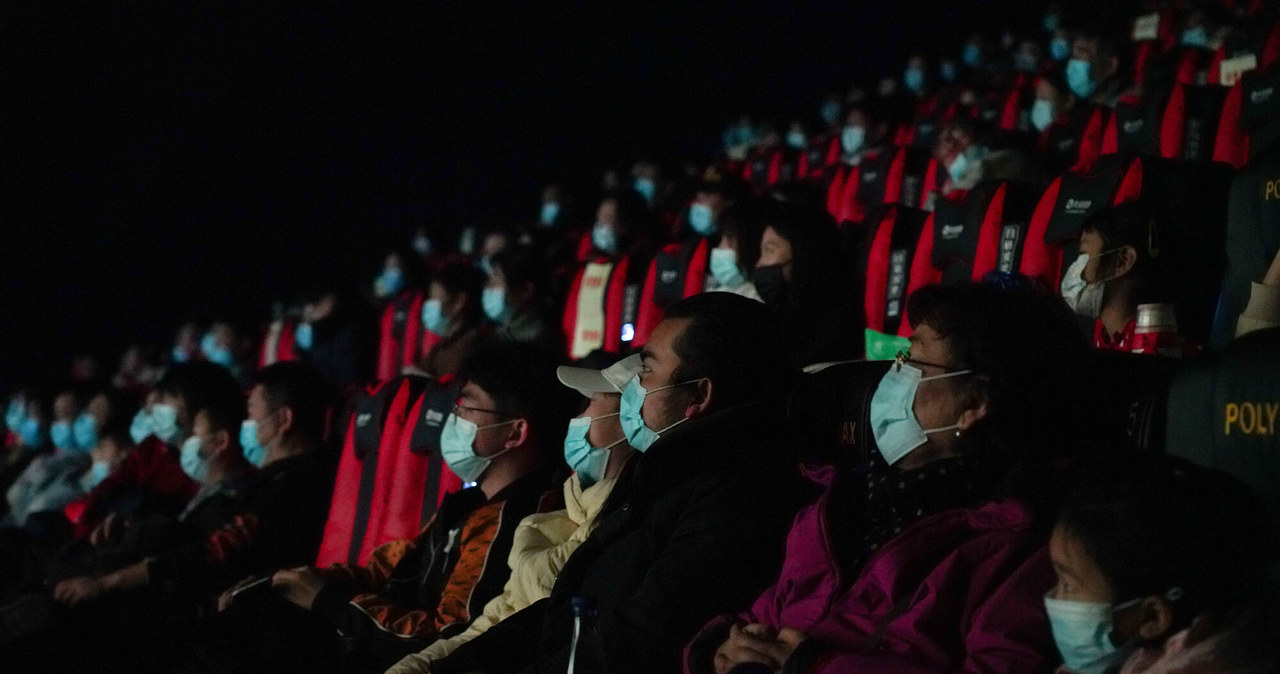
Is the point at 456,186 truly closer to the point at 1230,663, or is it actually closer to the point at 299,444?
the point at 299,444

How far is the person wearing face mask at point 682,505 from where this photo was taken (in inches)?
77.9

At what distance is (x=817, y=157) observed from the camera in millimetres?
7715

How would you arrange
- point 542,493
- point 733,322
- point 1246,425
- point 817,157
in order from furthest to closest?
point 817,157 → point 542,493 → point 733,322 → point 1246,425

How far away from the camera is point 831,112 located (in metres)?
9.71

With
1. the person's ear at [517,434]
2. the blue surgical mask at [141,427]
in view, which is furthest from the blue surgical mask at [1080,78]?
the blue surgical mask at [141,427]

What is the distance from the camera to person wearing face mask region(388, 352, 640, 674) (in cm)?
242

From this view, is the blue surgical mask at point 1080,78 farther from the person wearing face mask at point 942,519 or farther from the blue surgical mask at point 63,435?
the blue surgical mask at point 63,435

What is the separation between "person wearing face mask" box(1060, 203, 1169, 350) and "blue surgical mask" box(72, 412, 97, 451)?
4.51m

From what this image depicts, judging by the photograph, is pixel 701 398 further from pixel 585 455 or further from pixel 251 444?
pixel 251 444

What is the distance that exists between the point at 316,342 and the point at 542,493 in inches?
140

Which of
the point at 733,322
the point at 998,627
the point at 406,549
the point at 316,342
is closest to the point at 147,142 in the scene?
the point at 316,342

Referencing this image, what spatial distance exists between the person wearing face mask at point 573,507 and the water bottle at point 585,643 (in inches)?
11.5

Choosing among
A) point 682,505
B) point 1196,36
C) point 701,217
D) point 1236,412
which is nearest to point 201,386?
point 701,217

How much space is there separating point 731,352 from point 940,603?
2.38 ft
